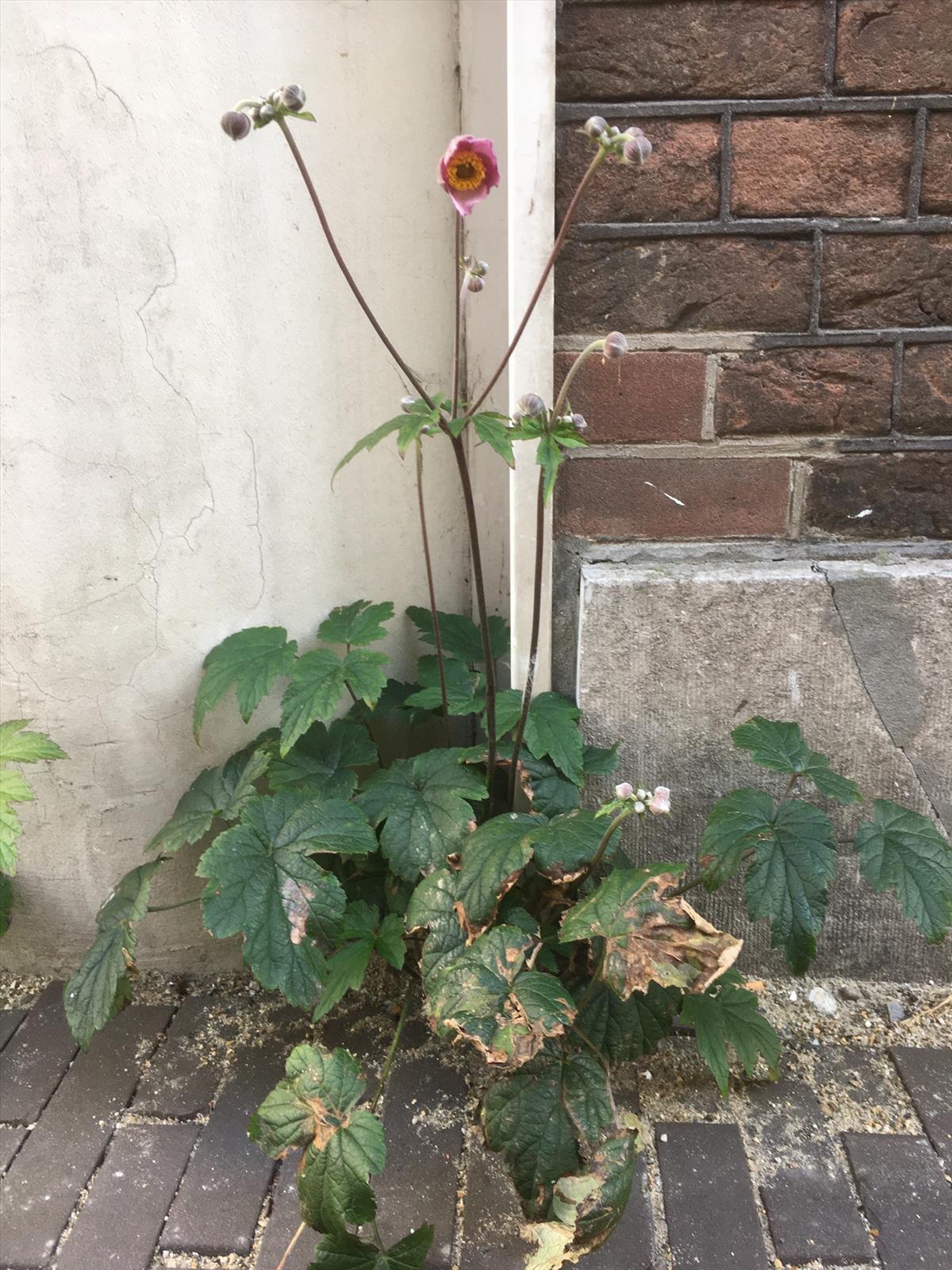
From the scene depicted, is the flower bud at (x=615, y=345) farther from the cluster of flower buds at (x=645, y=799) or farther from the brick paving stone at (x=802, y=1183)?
the brick paving stone at (x=802, y=1183)

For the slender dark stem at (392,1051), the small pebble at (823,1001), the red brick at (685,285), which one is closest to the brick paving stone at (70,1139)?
the slender dark stem at (392,1051)

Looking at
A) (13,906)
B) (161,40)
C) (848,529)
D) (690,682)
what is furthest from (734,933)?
(161,40)

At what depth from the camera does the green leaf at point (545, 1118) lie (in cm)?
122

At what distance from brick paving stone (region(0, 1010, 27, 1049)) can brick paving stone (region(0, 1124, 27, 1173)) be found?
197 mm

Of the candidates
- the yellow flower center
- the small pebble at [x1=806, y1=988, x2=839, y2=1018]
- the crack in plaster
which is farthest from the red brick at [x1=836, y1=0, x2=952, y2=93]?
the small pebble at [x1=806, y1=988, x2=839, y2=1018]

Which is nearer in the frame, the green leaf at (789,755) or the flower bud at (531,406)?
the flower bud at (531,406)

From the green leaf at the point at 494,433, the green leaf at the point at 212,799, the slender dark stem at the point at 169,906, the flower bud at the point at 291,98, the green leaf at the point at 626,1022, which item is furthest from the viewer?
the slender dark stem at the point at 169,906

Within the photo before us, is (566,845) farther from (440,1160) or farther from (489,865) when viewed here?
(440,1160)

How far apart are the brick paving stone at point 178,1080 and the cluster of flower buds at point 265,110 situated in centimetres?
136

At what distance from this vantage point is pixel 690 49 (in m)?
1.40

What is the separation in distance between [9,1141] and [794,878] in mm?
1227

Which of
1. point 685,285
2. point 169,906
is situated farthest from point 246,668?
point 685,285

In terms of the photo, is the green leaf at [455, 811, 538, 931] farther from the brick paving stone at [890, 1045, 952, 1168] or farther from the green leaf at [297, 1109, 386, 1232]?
the brick paving stone at [890, 1045, 952, 1168]

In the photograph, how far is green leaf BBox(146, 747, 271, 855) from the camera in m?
1.51
